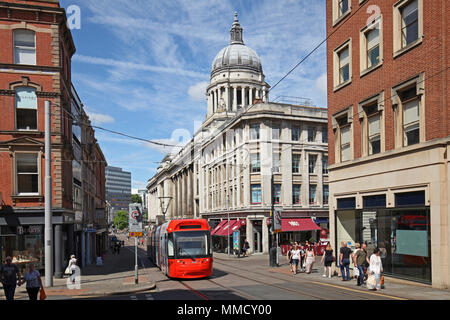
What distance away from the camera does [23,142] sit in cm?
2628

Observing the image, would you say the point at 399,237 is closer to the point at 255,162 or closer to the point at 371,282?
the point at 371,282

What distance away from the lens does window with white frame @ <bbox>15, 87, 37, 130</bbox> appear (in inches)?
1049

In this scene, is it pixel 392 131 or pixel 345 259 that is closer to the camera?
pixel 392 131

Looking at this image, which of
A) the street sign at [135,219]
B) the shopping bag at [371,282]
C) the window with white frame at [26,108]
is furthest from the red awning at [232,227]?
the shopping bag at [371,282]

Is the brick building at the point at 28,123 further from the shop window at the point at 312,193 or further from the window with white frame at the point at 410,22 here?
the shop window at the point at 312,193

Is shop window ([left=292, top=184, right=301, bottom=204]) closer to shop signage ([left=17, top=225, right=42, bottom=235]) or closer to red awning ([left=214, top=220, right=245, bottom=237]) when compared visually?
red awning ([left=214, top=220, right=245, bottom=237])

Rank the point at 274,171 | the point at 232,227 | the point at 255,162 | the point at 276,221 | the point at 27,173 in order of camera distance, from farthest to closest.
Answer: the point at 232,227, the point at 255,162, the point at 274,171, the point at 276,221, the point at 27,173

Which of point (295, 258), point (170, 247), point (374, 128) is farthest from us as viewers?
point (295, 258)

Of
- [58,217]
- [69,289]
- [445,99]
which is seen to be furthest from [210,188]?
[445,99]

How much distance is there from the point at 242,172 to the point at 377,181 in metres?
30.6

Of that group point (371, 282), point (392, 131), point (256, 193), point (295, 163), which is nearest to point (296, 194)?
point (295, 163)

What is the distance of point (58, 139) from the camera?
27.1 m

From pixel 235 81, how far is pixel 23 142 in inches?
2808

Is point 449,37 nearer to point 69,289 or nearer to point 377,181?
point 377,181
